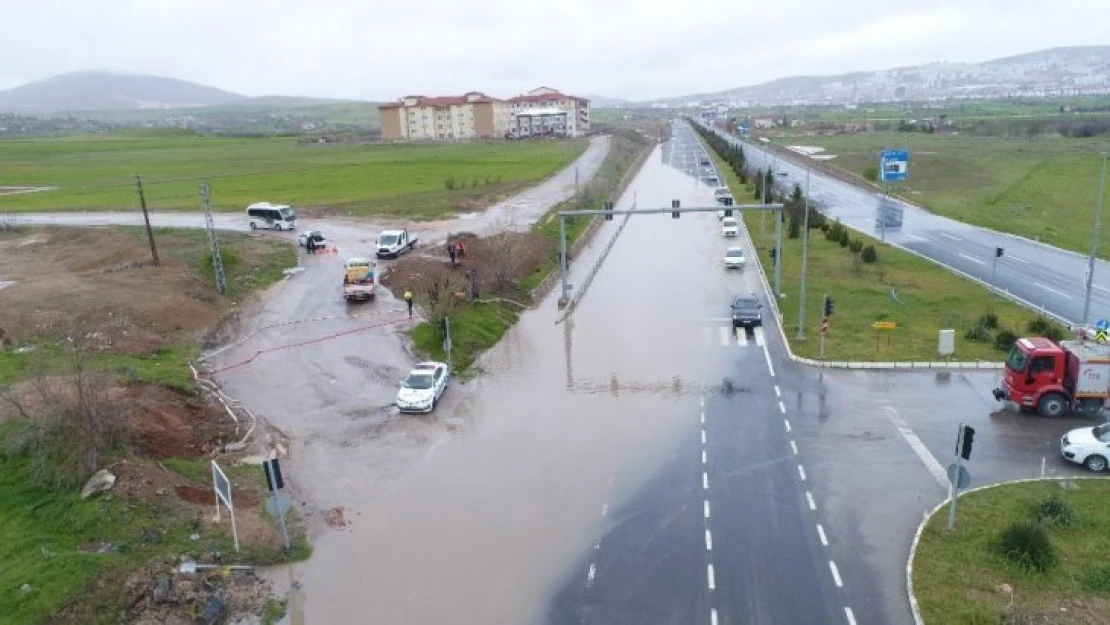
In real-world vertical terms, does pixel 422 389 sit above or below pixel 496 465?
above

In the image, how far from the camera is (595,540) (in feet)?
62.0

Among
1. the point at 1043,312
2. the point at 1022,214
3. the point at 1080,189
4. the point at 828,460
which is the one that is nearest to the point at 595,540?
the point at 828,460

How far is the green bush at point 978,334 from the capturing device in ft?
106

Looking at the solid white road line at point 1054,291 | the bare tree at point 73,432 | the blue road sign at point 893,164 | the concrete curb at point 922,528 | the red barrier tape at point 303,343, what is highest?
the blue road sign at point 893,164

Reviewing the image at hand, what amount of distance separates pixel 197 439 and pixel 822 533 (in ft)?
58.5

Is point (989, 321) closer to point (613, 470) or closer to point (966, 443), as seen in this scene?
point (966, 443)

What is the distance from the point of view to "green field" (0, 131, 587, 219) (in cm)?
7181

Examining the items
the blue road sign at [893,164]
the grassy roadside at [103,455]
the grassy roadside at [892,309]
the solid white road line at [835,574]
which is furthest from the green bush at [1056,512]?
the blue road sign at [893,164]

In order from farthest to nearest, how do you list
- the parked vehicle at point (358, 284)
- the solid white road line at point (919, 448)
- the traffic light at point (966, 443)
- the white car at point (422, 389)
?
the parked vehicle at point (358, 284) → the white car at point (422, 389) → the solid white road line at point (919, 448) → the traffic light at point (966, 443)

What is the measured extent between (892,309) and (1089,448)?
1694cm

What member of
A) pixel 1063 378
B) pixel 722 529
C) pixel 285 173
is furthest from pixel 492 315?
pixel 285 173

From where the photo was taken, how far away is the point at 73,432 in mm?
20844

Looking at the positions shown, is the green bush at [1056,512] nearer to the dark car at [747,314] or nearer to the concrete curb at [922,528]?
the concrete curb at [922,528]

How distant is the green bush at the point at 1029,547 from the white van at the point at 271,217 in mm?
50778
